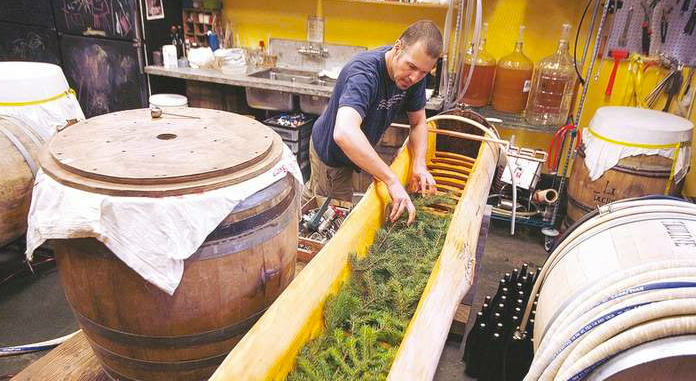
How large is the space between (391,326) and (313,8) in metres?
4.25

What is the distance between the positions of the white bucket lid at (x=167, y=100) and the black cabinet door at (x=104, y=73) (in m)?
0.35

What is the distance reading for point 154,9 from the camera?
15.9ft

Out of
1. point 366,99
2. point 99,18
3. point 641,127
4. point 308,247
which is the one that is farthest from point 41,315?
point 641,127

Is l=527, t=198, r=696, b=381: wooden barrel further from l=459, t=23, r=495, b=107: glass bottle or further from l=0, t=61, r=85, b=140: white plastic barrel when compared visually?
l=0, t=61, r=85, b=140: white plastic barrel

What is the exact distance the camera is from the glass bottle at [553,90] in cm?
415

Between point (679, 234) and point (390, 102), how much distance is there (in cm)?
167

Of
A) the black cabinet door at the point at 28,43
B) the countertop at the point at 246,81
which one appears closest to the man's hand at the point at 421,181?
the countertop at the point at 246,81

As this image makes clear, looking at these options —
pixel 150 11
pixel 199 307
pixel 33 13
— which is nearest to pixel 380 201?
pixel 199 307

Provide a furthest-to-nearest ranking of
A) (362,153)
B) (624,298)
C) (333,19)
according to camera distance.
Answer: (333,19) < (362,153) < (624,298)

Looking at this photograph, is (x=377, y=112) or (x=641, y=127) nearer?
(x=377, y=112)

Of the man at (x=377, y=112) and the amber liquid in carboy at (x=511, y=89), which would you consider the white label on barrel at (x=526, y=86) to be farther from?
the man at (x=377, y=112)

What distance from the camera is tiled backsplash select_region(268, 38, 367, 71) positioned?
5.02m

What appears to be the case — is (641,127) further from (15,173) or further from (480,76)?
Answer: (15,173)

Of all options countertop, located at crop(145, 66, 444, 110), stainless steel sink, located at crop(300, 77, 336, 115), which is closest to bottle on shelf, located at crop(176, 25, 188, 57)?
countertop, located at crop(145, 66, 444, 110)
